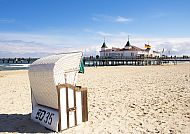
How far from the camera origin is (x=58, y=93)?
5.39 meters

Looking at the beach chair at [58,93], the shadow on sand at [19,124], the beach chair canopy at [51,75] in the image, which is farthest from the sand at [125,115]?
the beach chair canopy at [51,75]

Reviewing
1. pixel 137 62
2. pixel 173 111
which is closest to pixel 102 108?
pixel 173 111

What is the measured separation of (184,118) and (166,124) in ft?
2.39

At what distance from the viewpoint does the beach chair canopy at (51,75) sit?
5.47 meters

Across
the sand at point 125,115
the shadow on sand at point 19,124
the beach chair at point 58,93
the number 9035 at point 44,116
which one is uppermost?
the beach chair at point 58,93

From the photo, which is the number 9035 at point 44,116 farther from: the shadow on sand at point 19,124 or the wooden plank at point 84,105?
the wooden plank at point 84,105

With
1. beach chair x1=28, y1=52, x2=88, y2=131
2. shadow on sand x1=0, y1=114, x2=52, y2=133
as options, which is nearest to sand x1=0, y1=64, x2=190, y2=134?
shadow on sand x1=0, y1=114, x2=52, y2=133

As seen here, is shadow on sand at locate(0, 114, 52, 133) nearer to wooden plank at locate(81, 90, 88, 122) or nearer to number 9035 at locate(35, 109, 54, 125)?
number 9035 at locate(35, 109, 54, 125)

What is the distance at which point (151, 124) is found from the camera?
5.78 meters

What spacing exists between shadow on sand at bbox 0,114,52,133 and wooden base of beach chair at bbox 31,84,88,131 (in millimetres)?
172

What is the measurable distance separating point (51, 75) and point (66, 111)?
35.8 inches

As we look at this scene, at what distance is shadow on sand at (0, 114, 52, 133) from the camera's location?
222 inches

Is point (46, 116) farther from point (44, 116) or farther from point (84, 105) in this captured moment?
point (84, 105)

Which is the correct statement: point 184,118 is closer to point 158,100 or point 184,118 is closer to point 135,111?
point 135,111
